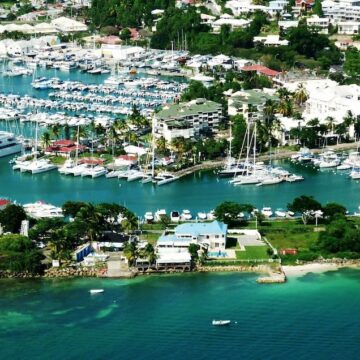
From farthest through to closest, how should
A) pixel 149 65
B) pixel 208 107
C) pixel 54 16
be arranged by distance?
1. pixel 54 16
2. pixel 149 65
3. pixel 208 107

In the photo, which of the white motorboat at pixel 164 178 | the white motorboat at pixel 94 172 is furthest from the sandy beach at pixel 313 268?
the white motorboat at pixel 94 172

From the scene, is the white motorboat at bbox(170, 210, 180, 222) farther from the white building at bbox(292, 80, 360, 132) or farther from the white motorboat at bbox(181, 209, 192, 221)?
the white building at bbox(292, 80, 360, 132)

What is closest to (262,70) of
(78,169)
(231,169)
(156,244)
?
(231,169)

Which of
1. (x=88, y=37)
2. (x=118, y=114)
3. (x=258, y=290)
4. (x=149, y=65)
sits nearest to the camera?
(x=258, y=290)

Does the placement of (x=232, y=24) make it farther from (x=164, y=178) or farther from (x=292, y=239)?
(x=292, y=239)

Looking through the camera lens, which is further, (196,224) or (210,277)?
(196,224)

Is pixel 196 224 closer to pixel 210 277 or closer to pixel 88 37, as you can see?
pixel 210 277

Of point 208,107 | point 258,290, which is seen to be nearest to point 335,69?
point 208,107
